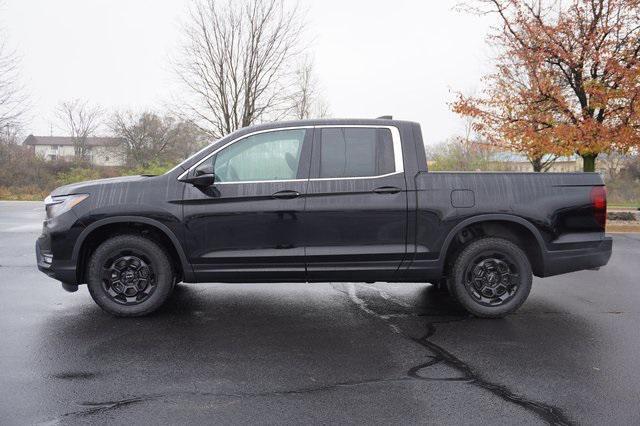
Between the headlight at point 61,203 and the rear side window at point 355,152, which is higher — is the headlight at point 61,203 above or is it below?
below

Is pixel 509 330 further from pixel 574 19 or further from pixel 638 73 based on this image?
pixel 574 19

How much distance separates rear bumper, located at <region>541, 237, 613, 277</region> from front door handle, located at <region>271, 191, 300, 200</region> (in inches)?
100

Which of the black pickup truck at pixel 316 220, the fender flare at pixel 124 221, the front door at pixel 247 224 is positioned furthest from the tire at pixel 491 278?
the fender flare at pixel 124 221

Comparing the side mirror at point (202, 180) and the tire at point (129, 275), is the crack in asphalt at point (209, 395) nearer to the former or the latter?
the tire at point (129, 275)

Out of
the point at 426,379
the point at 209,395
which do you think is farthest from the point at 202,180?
the point at 426,379

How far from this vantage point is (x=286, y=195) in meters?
4.57

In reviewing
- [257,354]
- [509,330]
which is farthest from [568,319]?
[257,354]

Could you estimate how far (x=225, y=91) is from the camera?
18.7 metres

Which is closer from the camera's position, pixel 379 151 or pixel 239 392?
pixel 239 392

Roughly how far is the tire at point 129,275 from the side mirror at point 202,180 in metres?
0.72

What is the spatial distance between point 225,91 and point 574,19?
39.5ft

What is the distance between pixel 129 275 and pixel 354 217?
89.0 inches

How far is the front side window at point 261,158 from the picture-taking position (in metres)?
4.67

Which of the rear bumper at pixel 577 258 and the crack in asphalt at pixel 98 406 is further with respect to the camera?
the rear bumper at pixel 577 258
